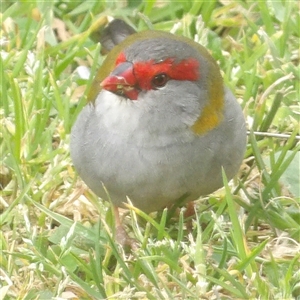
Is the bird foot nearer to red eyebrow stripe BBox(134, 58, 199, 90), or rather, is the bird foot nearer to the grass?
the grass

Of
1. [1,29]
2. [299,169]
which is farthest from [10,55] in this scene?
[299,169]

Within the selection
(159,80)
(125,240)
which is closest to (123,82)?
(159,80)

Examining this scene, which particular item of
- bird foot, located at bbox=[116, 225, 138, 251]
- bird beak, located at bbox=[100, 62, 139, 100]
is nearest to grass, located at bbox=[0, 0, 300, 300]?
bird foot, located at bbox=[116, 225, 138, 251]

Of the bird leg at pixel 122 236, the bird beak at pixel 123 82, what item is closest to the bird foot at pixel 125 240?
the bird leg at pixel 122 236

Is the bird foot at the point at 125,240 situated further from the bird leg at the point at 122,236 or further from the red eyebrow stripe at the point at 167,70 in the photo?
the red eyebrow stripe at the point at 167,70

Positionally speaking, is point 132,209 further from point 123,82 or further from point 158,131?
point 123,82

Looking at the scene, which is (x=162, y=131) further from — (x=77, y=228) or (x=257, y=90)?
(x=257, y=90)
